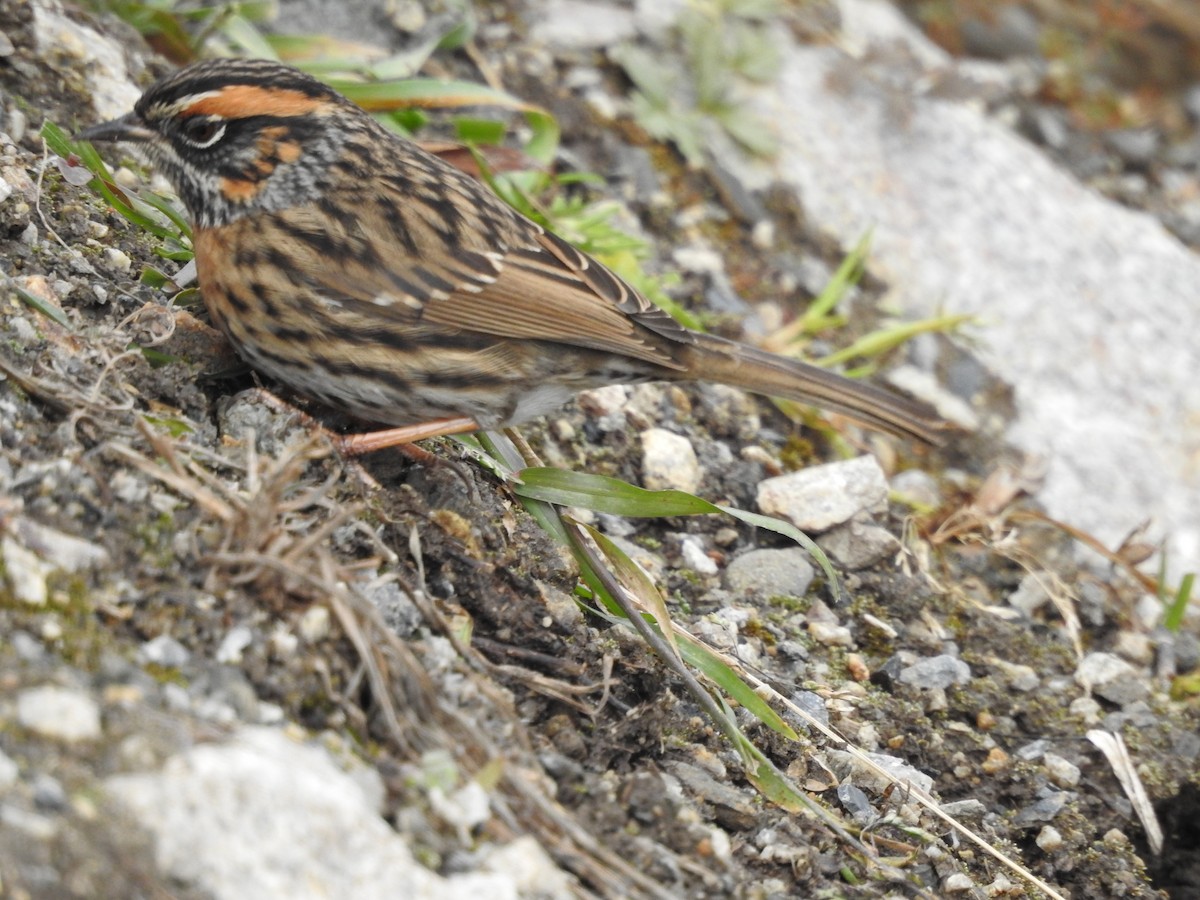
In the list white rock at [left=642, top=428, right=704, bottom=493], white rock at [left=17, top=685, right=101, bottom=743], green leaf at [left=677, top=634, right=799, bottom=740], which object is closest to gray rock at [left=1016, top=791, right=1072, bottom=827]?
green leaf at [left=677, top=634, right=799, bottom=740]

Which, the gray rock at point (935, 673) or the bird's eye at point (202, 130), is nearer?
the bird's eye at point (202, 130)

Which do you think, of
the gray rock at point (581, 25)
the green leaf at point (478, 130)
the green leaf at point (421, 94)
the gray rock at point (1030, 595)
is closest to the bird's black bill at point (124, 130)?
the green leaf at point (421, 94)

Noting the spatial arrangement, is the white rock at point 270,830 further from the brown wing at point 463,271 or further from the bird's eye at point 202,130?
the bird's eye at point 202,130

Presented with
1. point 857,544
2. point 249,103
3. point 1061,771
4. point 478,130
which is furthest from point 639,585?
point 478,130

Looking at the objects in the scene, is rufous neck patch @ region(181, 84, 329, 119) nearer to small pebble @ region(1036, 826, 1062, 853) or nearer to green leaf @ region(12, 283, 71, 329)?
green leaf @ region(12, 283, 71, 329)

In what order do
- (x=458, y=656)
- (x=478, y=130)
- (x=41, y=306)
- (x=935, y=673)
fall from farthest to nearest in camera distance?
1. (x=478, y=130)
2. (x=935, y=673)
3. (x=41, y=306)
4. (x=458, y=656)

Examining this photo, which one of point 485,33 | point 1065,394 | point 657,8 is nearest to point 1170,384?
point 1065,394

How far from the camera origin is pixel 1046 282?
273 inches

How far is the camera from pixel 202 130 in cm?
421

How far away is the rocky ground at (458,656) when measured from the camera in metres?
2.58

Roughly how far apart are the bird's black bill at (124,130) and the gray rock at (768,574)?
7.61ft

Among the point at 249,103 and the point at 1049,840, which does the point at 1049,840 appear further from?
the point at 249,103

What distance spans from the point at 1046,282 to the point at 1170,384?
785mm

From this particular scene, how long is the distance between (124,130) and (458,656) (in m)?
2.14
